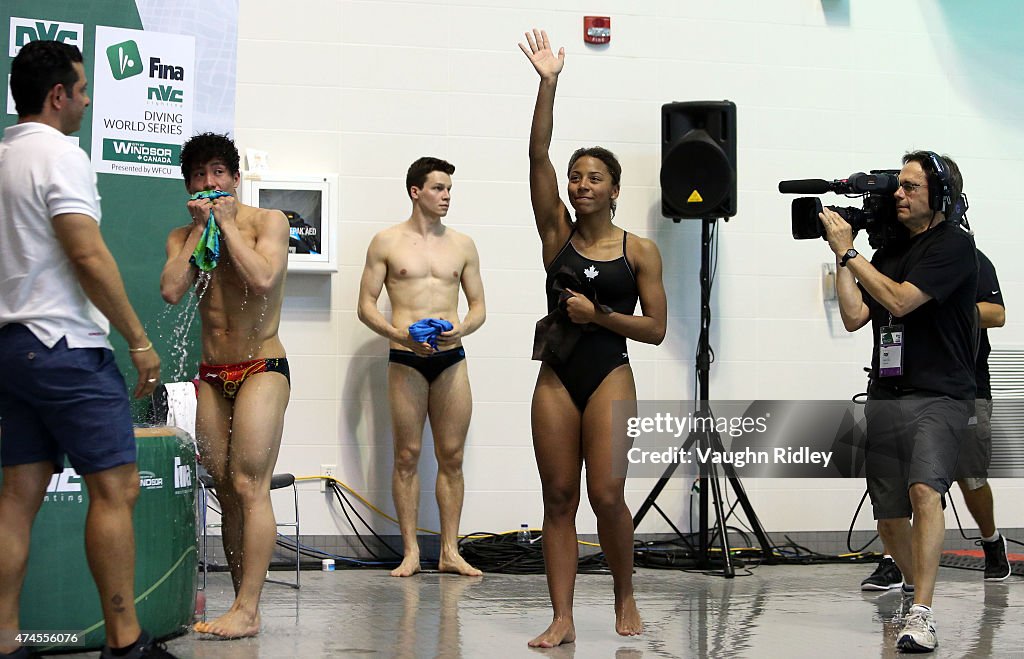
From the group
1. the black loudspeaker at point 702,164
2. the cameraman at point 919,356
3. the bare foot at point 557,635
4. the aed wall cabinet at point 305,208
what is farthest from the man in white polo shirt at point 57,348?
the black loudspeaker at point 702,164

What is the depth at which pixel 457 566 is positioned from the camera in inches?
240

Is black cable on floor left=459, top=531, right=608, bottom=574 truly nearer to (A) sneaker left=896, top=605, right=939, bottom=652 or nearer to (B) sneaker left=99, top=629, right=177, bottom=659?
(A) sneaker left=896, top=605, right=939, bottom=652

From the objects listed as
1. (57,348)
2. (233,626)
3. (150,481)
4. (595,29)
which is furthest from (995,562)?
(57,348)

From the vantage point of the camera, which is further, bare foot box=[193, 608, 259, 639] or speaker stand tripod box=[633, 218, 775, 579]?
speaker stand tripod box=[633, 218, 775, 579]

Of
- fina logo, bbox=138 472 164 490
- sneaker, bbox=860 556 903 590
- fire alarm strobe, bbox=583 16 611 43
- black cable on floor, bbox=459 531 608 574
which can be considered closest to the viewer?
fina logo, bbox=138 472 164 490

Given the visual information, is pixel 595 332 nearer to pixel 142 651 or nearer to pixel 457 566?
pixel 142 651

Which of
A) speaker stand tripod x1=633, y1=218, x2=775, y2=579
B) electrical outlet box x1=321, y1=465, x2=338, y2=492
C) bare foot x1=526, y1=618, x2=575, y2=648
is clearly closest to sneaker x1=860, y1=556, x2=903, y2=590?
speaker stand tripod x1=633, y1=218, x2=775, y2=579

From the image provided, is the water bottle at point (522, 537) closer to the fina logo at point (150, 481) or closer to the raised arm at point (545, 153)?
the raised arm at point (545, 153)

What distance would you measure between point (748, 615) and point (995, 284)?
242 cm

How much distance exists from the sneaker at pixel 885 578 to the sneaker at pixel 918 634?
5.44 feet

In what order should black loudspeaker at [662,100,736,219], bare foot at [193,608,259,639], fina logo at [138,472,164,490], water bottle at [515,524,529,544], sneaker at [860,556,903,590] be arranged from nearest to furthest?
fina logo at [138,472,164,490]
bare foot at [193,608,259,639]
sneaker at [860,556,903,590]
black loudspeaker at [662,100,736,219]
water bottle at [515,524,529,544]

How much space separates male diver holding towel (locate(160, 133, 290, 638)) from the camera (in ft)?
13.1

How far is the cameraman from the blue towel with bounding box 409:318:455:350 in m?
2.26

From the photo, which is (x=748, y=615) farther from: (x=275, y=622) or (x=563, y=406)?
(x=275, y=622)
